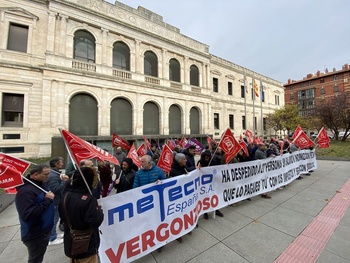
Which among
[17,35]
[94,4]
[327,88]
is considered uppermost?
[327,88]

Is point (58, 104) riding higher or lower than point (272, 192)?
higher

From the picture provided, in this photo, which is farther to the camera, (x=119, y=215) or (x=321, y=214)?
(x=321, y=214)

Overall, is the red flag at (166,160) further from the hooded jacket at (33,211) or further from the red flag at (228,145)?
the hooded jacket at (33,211)

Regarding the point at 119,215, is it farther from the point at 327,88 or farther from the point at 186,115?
the point at 327,88

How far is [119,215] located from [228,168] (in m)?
3.06

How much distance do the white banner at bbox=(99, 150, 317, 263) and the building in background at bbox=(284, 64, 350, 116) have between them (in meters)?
50.3

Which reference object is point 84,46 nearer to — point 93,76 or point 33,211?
point 93,76

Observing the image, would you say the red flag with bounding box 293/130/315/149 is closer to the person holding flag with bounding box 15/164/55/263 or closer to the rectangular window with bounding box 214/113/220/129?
the person holding flag with bounding box 15/164/55/263

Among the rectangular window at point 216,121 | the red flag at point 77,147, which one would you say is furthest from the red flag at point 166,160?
the rectangular window at point 216,121

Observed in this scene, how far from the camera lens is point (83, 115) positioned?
13.4 meters

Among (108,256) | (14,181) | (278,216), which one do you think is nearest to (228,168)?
(278,216)

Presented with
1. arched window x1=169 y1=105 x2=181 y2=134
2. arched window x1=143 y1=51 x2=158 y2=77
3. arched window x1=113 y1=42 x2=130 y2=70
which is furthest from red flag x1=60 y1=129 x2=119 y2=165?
arched window x1=143 y1=51 x2=158 y2=77

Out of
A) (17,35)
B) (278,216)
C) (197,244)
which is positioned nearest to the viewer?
(197,244)

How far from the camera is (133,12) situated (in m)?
15.8
